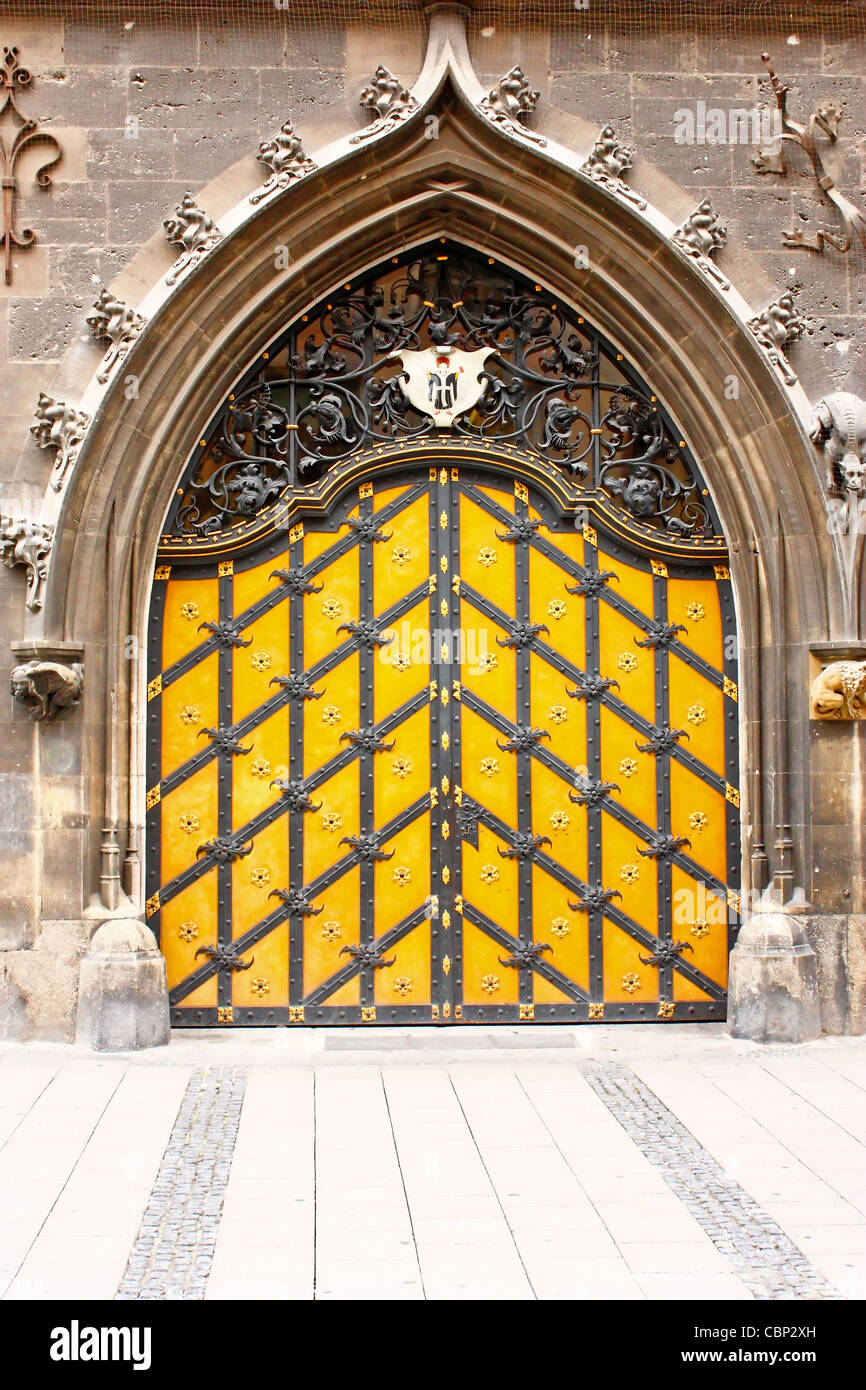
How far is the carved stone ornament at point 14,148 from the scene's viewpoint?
716 cm

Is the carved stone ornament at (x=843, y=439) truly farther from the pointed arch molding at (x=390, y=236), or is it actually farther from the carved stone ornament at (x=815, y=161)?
the carved stone ornament at (x=815, y=161)

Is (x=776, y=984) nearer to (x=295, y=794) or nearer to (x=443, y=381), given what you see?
(x=295, y=794)

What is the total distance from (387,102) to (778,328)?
7.32ft

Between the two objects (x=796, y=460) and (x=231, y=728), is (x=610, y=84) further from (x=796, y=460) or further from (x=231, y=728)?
(x=231, y=728)

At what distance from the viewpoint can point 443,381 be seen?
298 inches

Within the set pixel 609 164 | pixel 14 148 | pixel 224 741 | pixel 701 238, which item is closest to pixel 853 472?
pixel 701 238

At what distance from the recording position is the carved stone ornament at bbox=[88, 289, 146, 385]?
704 cm

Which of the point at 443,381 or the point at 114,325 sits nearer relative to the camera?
the point at 114,325

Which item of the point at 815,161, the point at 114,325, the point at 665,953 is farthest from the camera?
the point at 665,953

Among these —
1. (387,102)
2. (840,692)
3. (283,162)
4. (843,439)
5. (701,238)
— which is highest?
(387,102)

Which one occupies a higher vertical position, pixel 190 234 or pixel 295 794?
pixel 190 234

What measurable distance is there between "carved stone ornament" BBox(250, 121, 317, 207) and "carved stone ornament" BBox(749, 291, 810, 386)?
92.2 inches

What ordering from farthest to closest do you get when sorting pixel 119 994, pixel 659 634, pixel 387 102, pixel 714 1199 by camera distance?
pixel 659 634, pixel 387 102, pixel 119 994, pixel 714 1199

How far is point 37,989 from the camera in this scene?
273 inches
